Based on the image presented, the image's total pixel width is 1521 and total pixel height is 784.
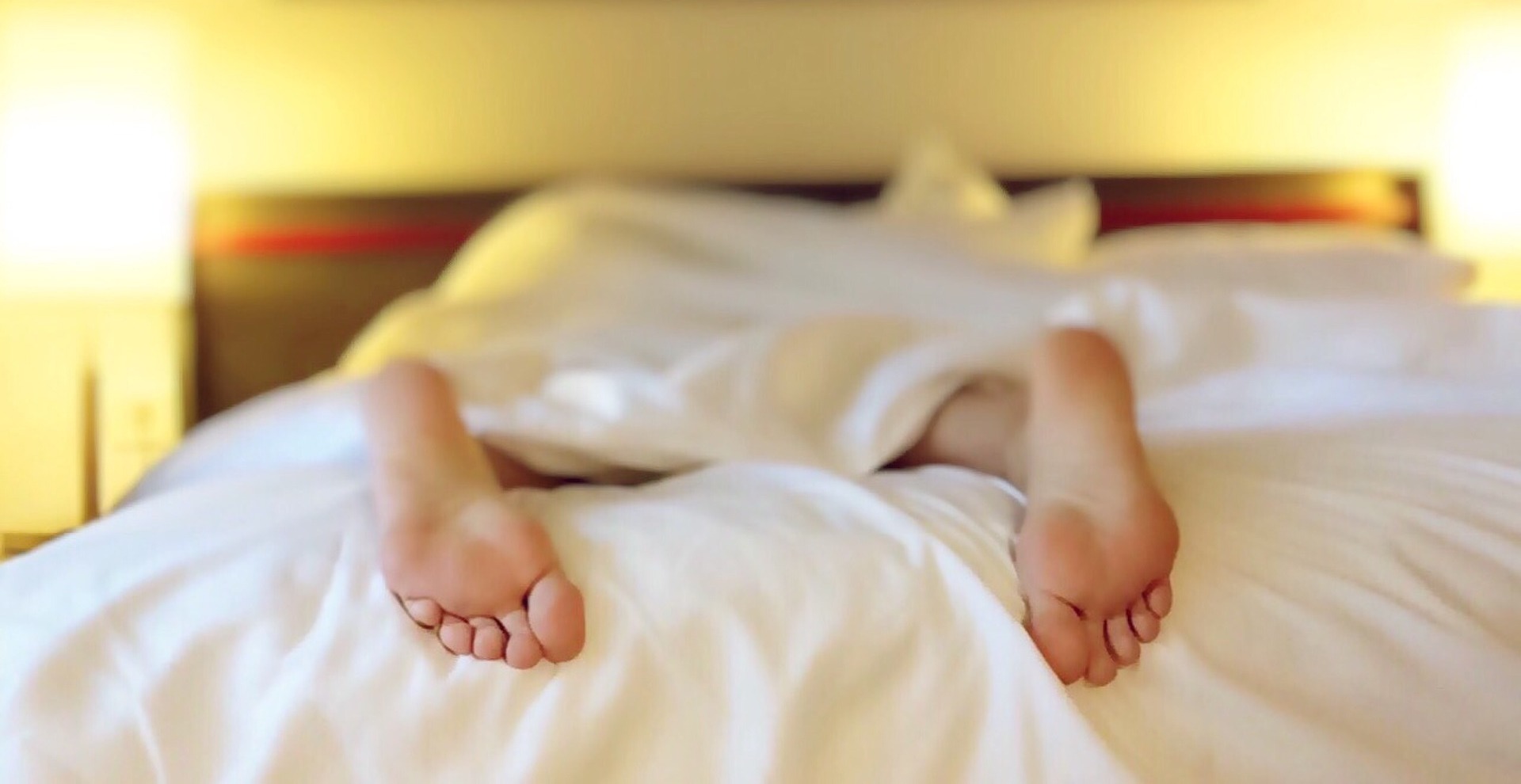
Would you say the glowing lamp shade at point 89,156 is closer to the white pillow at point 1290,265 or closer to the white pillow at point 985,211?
the white pillow at point 985,211

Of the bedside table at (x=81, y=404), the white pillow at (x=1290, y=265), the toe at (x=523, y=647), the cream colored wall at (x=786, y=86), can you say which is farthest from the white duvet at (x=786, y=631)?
the cream colored wall at (x=786, y=86)

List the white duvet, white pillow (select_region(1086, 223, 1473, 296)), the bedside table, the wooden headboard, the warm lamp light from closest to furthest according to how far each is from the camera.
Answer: the white duvet → the bedside table → white pillow (select_region(1086, 223, 1473, 296)) → the wooden headboard → the warm lamp light

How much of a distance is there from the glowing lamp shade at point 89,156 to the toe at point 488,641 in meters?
1.14

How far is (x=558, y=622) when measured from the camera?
51cm

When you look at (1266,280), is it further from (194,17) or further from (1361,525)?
(194,17)

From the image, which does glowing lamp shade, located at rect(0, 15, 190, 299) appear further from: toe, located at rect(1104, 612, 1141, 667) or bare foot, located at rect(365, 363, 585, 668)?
toe, located at rect(1104, 612, 1141, 667)

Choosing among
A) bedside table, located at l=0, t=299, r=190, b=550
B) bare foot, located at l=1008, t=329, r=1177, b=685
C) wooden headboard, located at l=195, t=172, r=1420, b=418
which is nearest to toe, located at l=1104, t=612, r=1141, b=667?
bare foot, located at l=1008, t=329, r=1177, b=685

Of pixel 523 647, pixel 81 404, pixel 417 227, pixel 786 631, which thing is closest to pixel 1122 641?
pixel 786 631

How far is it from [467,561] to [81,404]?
768 millimetres

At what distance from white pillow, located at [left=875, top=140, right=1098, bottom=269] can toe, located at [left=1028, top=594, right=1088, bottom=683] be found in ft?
2.82

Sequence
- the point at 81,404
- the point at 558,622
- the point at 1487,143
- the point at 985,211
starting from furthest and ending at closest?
1. the point at 1487,143
2. the point at 985,211
3. the point at 81,404
4. the point at 558,622

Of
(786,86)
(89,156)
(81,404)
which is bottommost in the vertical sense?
(81,404)

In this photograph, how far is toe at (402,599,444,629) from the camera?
21.0 inches

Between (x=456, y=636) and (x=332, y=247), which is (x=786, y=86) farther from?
(x=456, y=636)
